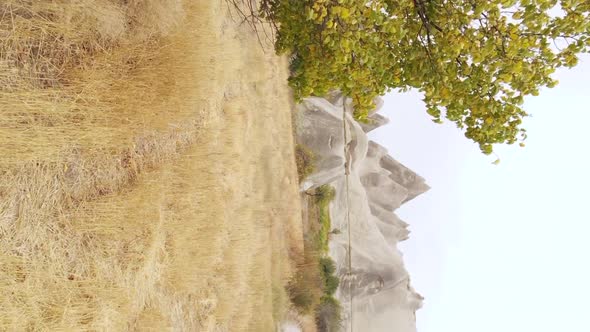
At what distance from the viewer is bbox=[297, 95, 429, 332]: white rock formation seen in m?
15.3

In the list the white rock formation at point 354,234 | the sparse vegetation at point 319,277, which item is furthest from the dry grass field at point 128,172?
the white rock formation at point 354,234

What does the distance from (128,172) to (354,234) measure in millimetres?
9817

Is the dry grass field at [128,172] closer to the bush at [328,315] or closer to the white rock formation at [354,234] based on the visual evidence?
the bush at [328,315]

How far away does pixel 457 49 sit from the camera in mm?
5387

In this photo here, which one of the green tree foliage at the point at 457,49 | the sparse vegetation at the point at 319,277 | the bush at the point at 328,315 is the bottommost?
the bush at the point at 328,315

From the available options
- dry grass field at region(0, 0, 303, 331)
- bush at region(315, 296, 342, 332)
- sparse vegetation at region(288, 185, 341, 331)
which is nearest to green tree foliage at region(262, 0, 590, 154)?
dry grass field at region(0, 0, 303, 331)

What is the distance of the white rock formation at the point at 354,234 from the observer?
50.2 feet

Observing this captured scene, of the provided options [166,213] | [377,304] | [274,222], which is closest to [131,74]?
[166,213]

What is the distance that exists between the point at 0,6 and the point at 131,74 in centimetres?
190

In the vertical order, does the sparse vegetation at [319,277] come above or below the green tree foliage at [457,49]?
below

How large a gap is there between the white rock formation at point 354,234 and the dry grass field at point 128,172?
3807 millimetres

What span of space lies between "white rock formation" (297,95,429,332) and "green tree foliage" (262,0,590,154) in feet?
27.9

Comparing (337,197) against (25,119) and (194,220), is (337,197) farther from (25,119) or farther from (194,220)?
(25,119)

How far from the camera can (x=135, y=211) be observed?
761cm
